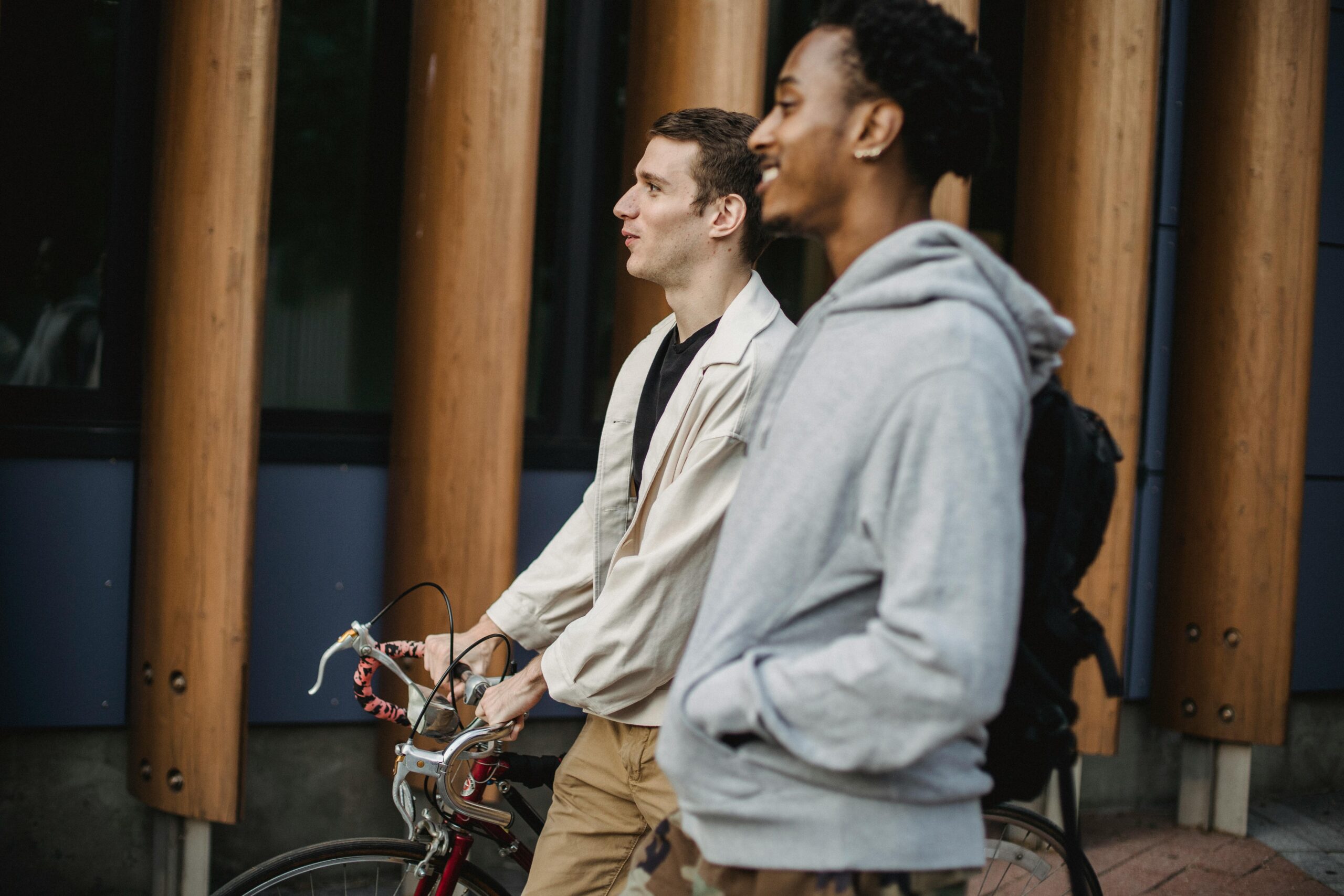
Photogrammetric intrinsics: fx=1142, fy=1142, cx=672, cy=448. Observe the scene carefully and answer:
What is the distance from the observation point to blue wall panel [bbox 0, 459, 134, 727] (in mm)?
3521

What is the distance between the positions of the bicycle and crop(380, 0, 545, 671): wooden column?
1130mm

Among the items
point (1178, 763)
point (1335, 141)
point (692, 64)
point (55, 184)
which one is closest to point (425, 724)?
point (692, 64)

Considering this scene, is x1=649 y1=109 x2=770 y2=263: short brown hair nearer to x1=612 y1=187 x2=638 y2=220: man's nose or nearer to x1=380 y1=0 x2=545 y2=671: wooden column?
x1=612 y1=187 x2=638 y2=220: man's nose

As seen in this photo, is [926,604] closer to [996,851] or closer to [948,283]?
[948,283]

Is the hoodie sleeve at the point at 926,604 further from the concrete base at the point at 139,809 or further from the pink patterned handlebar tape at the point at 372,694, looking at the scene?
the concrete base at the point at 139,809

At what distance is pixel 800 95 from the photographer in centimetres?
143

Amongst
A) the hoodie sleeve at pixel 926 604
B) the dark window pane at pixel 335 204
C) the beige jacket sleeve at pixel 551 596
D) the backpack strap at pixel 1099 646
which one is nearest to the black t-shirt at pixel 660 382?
the beige jacket sleeve at pixel 551 596

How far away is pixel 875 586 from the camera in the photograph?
1281mm

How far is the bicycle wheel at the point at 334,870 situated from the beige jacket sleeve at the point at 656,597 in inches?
23.5

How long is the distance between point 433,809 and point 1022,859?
1570mm

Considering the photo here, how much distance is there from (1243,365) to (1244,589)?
2.76ft

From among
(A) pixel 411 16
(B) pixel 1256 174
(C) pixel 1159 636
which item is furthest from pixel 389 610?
(B) pixel 1256 174

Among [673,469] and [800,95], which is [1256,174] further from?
[800,95]

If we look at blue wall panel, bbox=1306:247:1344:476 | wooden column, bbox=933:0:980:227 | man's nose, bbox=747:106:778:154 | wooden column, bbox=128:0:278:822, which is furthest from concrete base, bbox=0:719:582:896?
blue wall panel, bbox=1306:247:1344:476
